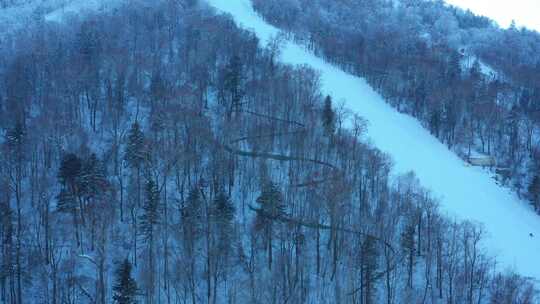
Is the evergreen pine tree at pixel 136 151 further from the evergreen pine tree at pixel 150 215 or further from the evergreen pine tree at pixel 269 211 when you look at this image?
the evergreen pine tree at pixel 269 211

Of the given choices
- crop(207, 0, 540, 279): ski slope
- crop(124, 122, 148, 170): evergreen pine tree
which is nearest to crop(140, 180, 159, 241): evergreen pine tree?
crop(124, 122, 148, 170): evergreen pine tree

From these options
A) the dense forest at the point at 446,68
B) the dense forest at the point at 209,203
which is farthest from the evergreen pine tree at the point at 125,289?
the dense forest at the point at 446,68

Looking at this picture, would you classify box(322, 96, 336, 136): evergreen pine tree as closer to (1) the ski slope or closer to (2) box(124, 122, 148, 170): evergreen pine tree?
(1) the ski slope

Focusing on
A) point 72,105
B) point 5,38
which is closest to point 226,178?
point 72,105

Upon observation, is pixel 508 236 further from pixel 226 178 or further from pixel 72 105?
pixel 72 105

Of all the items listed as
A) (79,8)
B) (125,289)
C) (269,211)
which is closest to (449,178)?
(269,211)

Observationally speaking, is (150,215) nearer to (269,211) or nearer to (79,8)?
(269,211)
